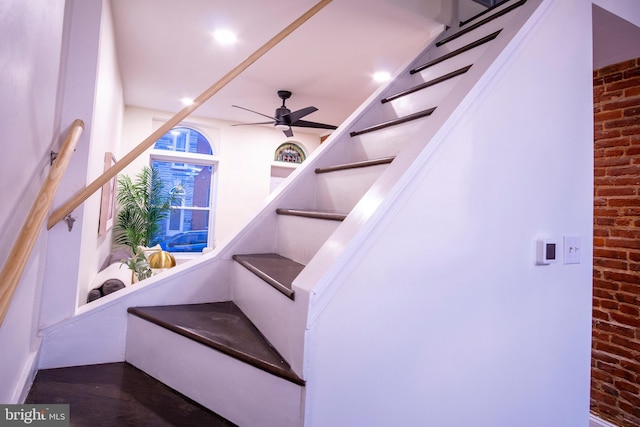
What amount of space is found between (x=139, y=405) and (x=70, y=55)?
1455 millimetres

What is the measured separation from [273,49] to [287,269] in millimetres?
2478

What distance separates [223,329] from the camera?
135 centimetres

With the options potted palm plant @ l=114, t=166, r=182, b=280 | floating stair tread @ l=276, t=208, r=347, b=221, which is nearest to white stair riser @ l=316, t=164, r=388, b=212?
floating stair tread @ l=276, t=208, r=347, b=221

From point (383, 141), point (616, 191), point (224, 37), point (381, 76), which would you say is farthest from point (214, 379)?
point (381, 76)

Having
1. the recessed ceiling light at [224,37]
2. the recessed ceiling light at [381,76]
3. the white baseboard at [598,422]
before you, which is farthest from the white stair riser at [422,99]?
the white baseboard at [598,422]

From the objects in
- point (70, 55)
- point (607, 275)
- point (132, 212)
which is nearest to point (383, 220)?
point (70, 55)

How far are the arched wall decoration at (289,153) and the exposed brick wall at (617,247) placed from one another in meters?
5.14

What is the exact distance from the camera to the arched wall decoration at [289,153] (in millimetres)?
6668

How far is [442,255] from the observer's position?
1.13 m

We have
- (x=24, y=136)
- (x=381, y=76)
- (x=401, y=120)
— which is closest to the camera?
(x=24, y=136)

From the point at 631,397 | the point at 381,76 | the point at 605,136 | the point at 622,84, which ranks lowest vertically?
the point at 631,397

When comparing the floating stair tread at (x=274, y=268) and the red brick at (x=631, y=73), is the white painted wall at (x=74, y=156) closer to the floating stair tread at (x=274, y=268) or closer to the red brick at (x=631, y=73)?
the floating stair tread at (x=274, y=268)

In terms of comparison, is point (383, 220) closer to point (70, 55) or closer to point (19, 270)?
point (19, 270)

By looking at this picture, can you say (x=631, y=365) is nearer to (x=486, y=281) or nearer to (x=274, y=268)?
(x=486, y=281)
